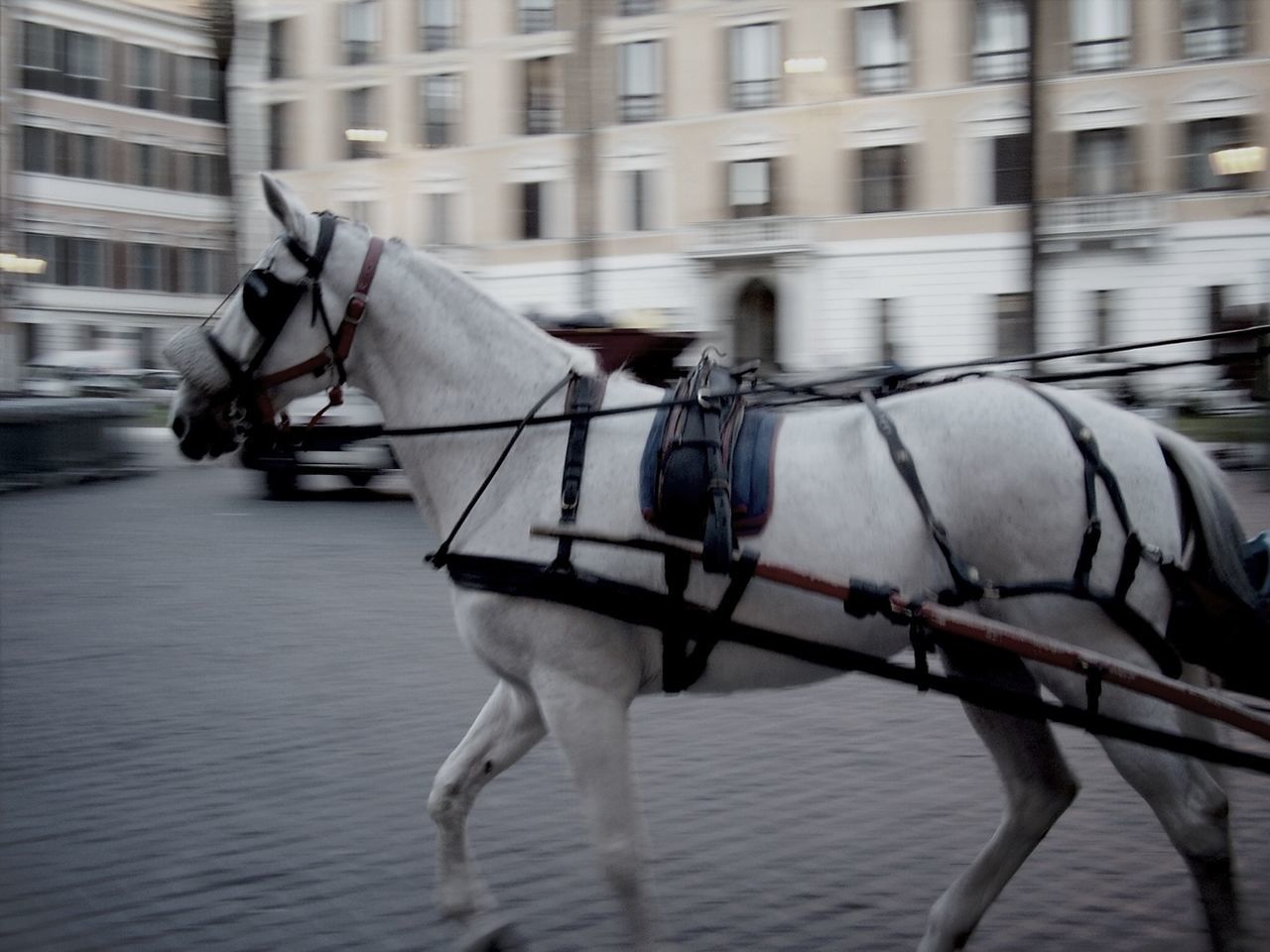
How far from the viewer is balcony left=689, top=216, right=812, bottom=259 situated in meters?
36.8

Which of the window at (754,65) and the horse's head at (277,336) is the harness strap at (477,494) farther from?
the window at (754,65)

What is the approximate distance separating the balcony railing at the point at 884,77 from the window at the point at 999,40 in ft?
5.24

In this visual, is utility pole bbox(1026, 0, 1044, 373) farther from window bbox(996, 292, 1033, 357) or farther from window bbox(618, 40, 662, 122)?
window bbox(618, 40, 662, 122)

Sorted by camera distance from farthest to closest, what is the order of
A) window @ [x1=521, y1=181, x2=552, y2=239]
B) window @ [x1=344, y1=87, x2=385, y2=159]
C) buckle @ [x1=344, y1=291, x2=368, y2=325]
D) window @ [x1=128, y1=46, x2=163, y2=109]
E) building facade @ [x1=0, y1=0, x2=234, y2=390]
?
window @ [x1=128, y1=46, x2=163, y2=109] → building facade @ [x1=0, y1=0, x2=234, y2=390] → window @ [x1=344, y1=87, x2=385, y2=159] → window @ [x1=521, y1=181, x2=552, y2=239] → buckle @ [x1=344, y1=291, x2=368, y2=325]

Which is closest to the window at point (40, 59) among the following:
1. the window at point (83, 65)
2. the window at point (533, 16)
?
the window at point (83, 65)

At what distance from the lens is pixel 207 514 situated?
53.9 feet

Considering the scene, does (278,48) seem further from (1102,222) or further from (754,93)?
(1102,222)

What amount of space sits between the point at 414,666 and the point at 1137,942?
4747 mm

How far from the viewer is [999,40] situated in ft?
116

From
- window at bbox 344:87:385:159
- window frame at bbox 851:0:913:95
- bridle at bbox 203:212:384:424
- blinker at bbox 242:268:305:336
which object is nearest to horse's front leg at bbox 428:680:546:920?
bridle at bbox 203:212:384:424

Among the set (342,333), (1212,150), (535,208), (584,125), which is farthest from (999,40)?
(342,333)

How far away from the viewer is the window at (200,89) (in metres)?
58.4

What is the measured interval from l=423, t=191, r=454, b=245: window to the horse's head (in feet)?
125

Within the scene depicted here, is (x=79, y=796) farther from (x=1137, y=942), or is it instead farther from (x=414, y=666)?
(x=1137, y=942)
